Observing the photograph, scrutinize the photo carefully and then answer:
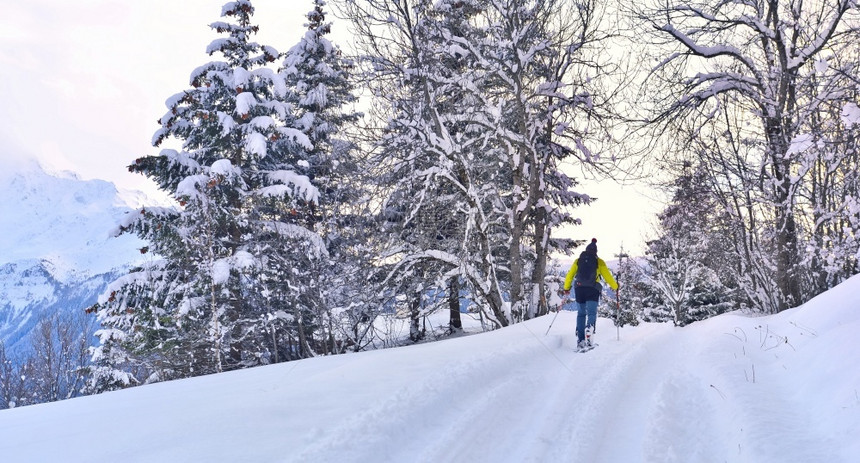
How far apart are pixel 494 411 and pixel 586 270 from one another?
200 inches

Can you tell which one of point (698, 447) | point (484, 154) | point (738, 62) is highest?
point (738, 62)

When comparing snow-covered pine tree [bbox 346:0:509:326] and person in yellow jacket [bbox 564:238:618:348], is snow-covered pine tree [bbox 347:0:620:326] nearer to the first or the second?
snow-covered pine tree [bbox 346:0:509:326]

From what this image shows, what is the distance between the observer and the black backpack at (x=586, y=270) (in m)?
9.39

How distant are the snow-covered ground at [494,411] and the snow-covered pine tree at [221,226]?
10035mm

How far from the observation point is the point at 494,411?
510 cm

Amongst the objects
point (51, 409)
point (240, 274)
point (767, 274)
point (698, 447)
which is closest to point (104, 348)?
point (240, 274)

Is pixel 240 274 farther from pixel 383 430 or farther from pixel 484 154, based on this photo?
pixel 383 430

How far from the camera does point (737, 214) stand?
45.0 ft

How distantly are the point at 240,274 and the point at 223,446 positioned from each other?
14.7 metres

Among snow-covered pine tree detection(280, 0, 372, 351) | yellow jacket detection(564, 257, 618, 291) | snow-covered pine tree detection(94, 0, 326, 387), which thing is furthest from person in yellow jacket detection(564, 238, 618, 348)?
snow-covered pine tree detection(94, 0, 326, 387)

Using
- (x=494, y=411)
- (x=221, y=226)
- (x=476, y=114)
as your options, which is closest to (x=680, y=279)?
(x=476, y=114)

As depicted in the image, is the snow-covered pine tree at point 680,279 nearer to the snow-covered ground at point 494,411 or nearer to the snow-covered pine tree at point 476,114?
the snow-covered pine tree at point 476,114

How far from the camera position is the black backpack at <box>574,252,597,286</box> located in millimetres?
9391

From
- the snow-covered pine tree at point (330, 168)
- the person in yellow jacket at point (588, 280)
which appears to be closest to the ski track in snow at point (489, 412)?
the person in yellow jacket at point (588, 280)
